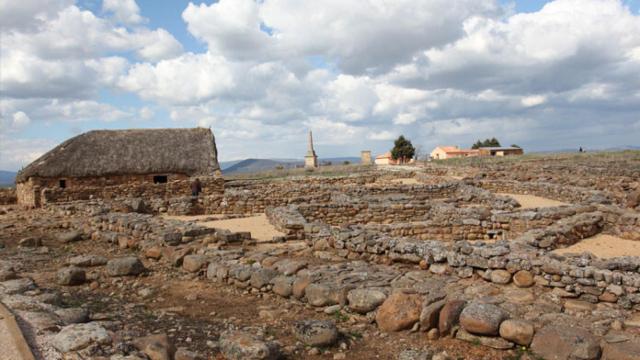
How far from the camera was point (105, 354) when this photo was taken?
13.5 ft

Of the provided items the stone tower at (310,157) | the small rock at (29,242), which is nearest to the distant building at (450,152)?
the stone tower at (310,157)

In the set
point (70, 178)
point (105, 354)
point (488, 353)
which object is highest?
point (70, 178)

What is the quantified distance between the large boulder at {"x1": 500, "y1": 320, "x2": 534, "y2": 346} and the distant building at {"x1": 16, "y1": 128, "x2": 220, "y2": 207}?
21.6 m

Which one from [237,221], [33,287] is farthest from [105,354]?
[237,221]

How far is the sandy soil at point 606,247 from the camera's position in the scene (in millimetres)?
9289

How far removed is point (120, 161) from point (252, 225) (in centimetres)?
1386

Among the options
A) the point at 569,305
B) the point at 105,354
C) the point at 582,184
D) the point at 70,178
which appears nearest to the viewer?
the point at 105,354

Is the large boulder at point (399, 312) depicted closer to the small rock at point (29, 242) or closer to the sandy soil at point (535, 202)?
the small rock at point (29, 242)

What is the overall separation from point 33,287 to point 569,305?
24.6 ft

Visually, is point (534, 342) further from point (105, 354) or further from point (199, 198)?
point (199, 198)

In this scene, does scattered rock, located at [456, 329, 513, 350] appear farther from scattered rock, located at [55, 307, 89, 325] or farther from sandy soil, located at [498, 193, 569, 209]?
sandy soil, located at [498, 193, 569, 209]

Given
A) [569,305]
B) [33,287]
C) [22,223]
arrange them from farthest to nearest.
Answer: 1. [22,223]
2. [33,287]
3. [569,305]

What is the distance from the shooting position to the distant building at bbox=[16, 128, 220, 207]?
2344 centimetres

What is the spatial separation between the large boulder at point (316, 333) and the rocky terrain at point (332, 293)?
0.02 meters
